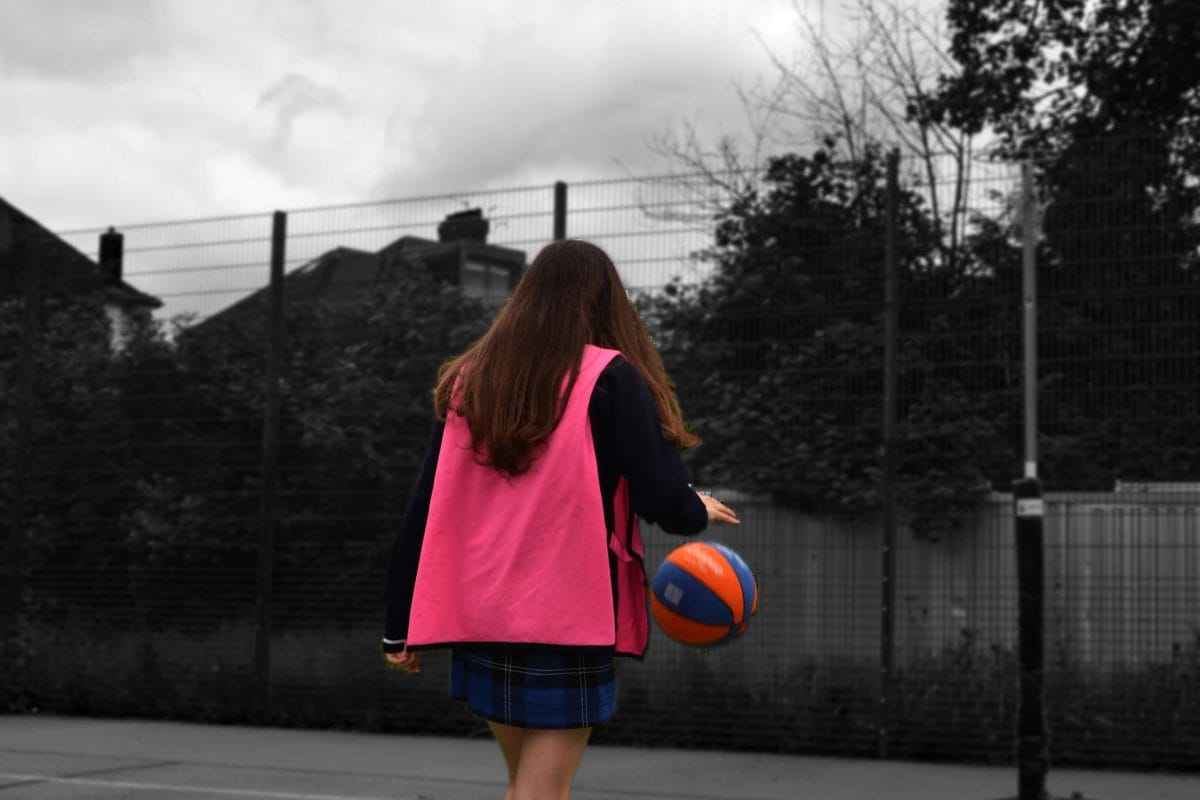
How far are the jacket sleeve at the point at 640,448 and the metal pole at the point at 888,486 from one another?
4940 mm

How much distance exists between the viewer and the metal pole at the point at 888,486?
798cm

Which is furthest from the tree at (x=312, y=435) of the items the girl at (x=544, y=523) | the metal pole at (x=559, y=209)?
the girl at (x=544, y=523)

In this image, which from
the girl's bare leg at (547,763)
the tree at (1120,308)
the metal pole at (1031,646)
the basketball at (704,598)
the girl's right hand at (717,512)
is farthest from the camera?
the tree at (1120,308)

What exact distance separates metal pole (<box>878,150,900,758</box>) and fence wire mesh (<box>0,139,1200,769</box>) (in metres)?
0.02

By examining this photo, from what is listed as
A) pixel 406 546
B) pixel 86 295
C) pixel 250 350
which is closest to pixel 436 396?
pixel 406 546

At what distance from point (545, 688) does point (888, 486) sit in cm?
515

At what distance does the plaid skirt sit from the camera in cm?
319

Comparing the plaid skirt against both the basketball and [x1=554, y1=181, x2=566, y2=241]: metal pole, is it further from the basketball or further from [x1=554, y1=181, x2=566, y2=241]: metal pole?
[x1=554, y1=181, x2=566, y2=241]: metal pole

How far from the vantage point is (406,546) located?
11.3 feet

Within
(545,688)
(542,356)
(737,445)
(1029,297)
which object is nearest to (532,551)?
(545,688)

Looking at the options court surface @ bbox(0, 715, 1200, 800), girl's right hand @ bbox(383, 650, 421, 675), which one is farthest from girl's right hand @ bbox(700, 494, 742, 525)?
court surface @ bbox(0, 715, 1200, 800)

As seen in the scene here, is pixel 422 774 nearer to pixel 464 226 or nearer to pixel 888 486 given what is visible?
pixel 888 486

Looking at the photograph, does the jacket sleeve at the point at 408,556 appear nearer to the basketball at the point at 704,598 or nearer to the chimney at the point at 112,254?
the basketball at the point at 704,598

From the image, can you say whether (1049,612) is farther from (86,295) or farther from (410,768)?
(86,295)
